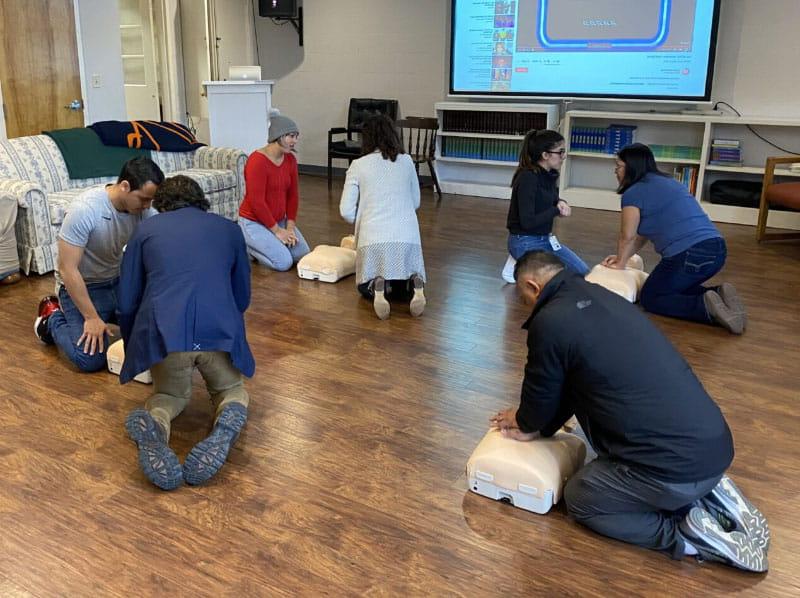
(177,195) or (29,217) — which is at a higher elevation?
(177,195)

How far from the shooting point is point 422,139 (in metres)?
8.26

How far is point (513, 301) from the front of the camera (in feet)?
14.0

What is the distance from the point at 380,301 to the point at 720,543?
225cm

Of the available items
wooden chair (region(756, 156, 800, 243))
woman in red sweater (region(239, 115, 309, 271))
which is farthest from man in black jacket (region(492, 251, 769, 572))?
wooden chair (region(756, 156, 800, 243))

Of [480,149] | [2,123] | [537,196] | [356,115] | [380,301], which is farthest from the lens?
[356,115]

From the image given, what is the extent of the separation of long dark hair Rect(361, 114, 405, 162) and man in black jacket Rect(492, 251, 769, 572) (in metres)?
1.90

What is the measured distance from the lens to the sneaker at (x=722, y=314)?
376cm

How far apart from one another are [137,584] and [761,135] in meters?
6.41

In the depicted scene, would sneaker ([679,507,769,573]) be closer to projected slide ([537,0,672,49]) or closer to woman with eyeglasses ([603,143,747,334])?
woman with eyeglasses ([603,143,747,334])

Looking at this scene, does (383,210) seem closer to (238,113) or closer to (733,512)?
(733,512)

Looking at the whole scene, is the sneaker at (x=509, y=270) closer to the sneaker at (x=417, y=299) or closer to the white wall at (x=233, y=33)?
the sneaker at (x=417, y=299)

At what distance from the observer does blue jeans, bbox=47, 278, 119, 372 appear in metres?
3.16

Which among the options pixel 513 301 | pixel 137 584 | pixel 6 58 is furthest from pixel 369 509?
pixel 6 58

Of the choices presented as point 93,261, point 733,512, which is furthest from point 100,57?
point 733,512
